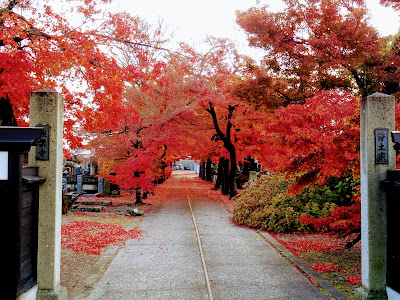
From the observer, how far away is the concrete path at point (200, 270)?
20.5 feet

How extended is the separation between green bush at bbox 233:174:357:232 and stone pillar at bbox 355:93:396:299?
5733mm

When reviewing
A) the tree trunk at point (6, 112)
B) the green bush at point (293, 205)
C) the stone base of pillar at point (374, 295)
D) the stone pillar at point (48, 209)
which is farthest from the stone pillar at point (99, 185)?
the stone base of pillar at point (374, 295)

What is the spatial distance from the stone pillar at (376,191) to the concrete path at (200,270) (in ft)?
3.60

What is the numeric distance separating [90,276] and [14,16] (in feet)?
22.1

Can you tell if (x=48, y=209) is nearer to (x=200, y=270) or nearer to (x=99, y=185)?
(x=200, y=270)

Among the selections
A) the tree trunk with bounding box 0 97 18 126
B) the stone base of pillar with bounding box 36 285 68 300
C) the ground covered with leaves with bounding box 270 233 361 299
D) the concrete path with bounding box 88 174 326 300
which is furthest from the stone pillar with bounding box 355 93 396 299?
the tree trunk with bounding box 0 97 18 126

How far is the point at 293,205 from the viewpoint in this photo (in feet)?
41.3

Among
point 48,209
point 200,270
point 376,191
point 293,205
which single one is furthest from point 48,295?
point 293,205

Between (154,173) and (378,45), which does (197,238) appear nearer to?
(378,45)

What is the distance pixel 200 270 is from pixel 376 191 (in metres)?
3.93

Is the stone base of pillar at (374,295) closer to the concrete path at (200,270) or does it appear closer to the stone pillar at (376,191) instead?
the stone pillar at (376,191)

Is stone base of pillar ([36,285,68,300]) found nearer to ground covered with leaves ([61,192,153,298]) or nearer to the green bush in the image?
ground covered with leaves ([61,192,153,298])

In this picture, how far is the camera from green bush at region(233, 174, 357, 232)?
12.1 meters

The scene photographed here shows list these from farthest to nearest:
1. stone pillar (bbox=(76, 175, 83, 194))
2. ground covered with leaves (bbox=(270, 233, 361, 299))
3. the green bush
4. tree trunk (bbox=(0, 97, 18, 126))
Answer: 1. stone pillar (bbox=(76, 175, 83, 194))
2. the green bush
3. tree trunk (bbox=(0, 97, 18, 126))
4. ground covered with leaves (bbox=(270, 233, 361, 299))
